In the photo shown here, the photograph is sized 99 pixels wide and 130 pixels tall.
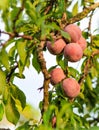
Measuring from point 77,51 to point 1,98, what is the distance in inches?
12.9

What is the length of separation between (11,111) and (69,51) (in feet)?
1.02

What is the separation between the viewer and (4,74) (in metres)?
1.52

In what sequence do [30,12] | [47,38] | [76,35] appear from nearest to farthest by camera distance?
[30,12], [47,38], [76,35]

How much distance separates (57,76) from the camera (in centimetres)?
154

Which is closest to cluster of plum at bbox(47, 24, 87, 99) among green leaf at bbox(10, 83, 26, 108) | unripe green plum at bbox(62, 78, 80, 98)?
unripe green plum at bbox(62, 78, 80, 98)

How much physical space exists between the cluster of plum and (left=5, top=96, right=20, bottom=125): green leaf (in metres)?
0.17

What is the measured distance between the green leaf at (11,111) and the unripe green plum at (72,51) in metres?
0.26

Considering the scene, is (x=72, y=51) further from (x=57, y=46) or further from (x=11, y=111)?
(x=11, y=111)

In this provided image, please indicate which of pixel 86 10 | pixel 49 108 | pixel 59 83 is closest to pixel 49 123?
pixel 49 108

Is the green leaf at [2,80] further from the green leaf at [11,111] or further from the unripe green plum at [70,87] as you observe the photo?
the unripe green plum at [70,87]

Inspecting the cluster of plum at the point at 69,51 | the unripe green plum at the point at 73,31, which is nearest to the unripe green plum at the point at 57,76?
the cluster of plum at the point at 69,51

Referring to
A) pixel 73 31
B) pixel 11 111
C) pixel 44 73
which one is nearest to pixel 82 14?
pixel 73 31

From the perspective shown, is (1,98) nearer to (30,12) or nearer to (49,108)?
(49,108)

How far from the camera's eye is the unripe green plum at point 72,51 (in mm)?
1456
